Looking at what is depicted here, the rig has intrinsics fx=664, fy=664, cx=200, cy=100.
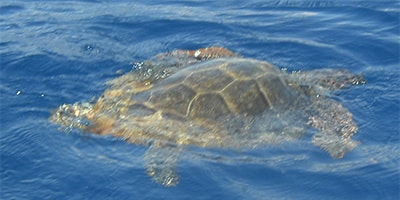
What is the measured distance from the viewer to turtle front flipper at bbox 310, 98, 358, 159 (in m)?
6.95

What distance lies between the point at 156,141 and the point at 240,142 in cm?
86

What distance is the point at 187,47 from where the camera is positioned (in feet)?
32.7

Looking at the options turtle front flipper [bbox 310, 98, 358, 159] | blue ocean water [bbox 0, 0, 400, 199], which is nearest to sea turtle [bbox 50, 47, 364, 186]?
turtle front flipper [bbox 310, 98, 358, 159]

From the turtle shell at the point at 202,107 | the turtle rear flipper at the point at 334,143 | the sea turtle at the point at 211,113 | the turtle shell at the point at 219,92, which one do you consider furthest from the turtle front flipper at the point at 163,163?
the turtle rear flipper at the point at 334,143

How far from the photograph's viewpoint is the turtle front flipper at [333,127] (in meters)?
6.95

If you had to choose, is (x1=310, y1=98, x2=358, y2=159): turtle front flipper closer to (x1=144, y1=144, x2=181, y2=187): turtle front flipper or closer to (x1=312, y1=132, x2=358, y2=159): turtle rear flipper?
(x1=312, y1=132, x2=358, y2=159): turtle rear flipper

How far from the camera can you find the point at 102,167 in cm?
667

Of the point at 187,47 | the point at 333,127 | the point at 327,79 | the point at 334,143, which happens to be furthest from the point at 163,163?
the point at 187,47

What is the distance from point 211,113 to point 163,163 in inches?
33.4

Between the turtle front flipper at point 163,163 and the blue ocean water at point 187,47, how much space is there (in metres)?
0.07

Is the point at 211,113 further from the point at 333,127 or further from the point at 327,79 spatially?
the point at 327,79

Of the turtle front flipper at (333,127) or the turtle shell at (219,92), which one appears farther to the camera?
the turtle shell at (219,92)

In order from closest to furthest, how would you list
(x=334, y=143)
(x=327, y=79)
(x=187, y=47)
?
(x=334, y=143), (x=327, y=79), (x=187, y=47)

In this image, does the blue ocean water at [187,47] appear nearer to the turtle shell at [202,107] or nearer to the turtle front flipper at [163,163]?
the turtle front flipper at [163,163]
